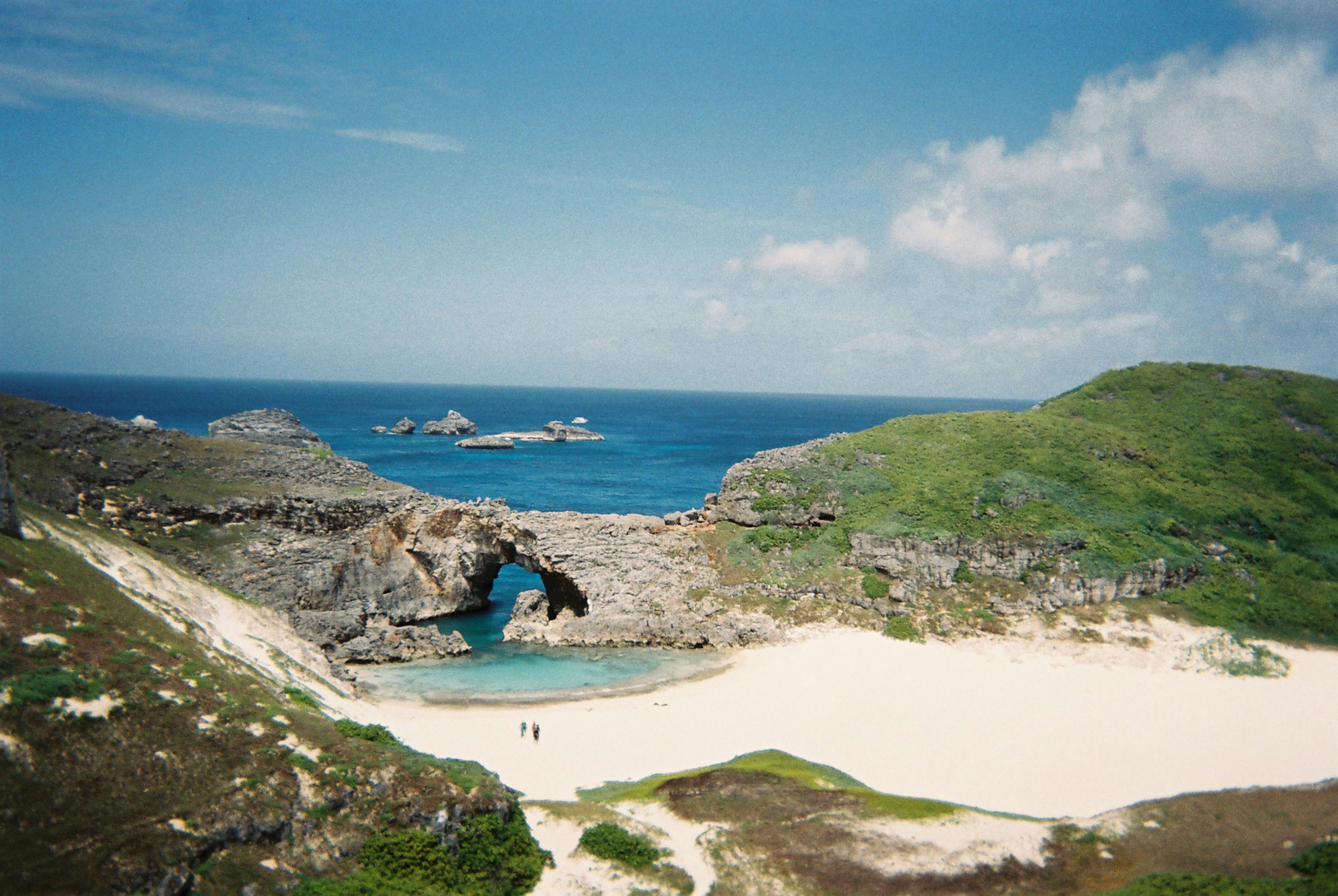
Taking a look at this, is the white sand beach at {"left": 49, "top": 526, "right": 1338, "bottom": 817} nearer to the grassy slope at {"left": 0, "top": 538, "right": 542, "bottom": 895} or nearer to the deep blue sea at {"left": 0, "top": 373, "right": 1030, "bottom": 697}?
the deep blue sea at {"left": 0, "top": 373, "right": 1030, "bottom": 697}

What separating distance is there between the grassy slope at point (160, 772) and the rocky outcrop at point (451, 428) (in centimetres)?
13035

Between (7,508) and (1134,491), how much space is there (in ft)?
201

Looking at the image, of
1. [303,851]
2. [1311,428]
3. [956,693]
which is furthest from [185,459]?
[1311,428]

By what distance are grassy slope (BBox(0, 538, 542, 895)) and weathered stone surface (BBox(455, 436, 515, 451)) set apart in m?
110

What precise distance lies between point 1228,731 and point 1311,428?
44752 mm

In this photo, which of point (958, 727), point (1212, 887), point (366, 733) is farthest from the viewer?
point (958, 727)

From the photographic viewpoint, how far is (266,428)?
105 meters

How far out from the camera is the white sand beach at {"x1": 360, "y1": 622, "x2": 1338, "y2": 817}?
27812mm

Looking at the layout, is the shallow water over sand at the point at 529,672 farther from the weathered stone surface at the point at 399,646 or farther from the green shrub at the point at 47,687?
the green shrub at the point at 47,687

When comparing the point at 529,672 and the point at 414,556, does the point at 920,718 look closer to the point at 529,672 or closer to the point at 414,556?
the point at 529,672

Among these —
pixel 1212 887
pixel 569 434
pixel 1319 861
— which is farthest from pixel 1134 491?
pixel 569 434

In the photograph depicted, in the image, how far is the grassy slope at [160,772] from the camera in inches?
595

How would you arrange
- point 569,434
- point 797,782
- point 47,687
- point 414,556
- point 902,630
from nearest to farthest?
point 47,687 < point 797,782 < point 902,630 < point 414,556 < point 569,434

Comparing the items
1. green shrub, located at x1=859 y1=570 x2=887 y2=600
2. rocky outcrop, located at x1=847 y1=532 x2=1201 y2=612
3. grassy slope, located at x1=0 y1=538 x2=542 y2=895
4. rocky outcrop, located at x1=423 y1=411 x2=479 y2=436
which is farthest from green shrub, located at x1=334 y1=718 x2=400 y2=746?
rocky outcrop, located at x1=423 y1=411 x2=479 y2=436
